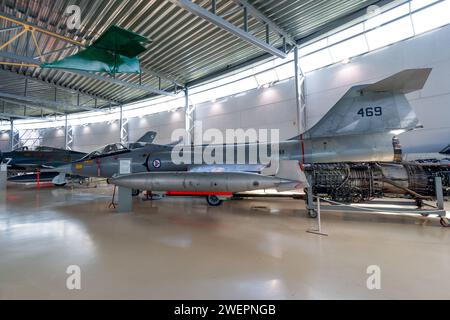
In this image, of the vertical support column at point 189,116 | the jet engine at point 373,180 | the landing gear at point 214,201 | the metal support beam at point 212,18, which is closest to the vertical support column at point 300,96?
the metal support beam at point 212,18

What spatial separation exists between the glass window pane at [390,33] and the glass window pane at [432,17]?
18 cm

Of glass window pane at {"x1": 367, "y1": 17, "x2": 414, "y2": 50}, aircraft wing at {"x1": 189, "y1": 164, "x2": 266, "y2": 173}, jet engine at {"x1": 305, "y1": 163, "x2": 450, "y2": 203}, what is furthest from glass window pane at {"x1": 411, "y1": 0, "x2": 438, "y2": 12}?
aircraft wing at {"x1": 189, "y1": 164, "x2": 266, "y2": 173}

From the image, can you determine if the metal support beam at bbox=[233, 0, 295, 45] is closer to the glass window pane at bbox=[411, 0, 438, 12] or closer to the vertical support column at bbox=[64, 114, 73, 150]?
the glass window pane at bbox=[411, 0, 438, 12]

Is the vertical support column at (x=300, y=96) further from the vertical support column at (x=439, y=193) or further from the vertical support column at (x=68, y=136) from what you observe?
the vertical support column at (x=68, y=136)

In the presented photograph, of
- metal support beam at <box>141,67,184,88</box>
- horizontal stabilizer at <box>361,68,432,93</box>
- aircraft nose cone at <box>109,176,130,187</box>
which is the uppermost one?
metal support beam at <box>141,67,184,88</box>

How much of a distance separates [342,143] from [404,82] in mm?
1524

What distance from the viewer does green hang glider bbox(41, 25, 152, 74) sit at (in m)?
5.57

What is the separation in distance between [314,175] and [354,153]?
1.25m

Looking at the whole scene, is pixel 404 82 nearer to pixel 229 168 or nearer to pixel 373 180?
pixel 373 180

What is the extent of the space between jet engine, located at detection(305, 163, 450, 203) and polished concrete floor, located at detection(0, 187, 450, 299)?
49cm

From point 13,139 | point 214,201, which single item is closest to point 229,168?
point 214,201

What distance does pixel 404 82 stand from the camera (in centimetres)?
382

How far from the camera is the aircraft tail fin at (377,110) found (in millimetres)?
3965
